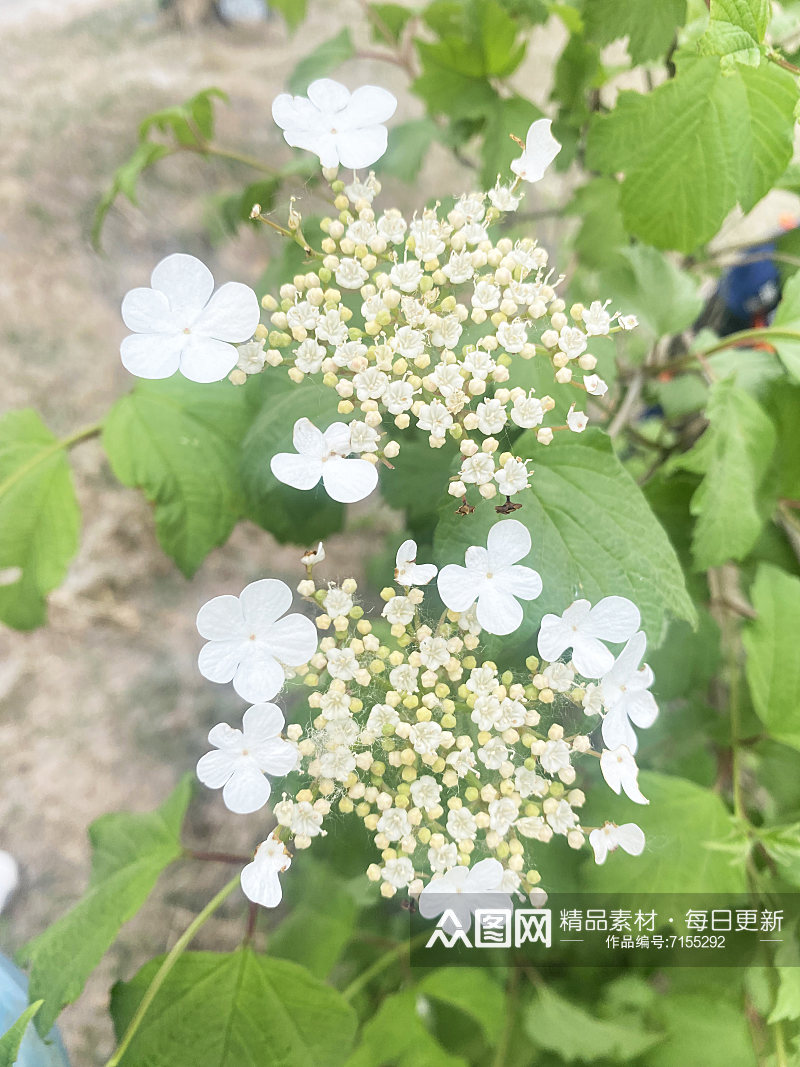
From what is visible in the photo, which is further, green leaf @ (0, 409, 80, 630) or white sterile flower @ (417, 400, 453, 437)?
green leaf @ (0, 409, 80, 630)

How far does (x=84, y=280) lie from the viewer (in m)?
0.98

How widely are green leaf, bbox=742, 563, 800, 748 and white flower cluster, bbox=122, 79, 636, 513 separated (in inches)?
11.2

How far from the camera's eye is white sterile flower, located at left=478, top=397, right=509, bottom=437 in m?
0.35

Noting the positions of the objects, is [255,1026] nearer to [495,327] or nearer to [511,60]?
[495,327]

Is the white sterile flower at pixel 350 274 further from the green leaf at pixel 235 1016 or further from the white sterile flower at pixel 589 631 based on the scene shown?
the green leaf at pixel 235 1016

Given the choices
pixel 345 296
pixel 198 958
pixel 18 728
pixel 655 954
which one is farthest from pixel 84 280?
pixel 655 954

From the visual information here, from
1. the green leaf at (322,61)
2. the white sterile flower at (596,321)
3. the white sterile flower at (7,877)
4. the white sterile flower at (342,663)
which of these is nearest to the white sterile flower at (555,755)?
the white sterile flower at (342,663)

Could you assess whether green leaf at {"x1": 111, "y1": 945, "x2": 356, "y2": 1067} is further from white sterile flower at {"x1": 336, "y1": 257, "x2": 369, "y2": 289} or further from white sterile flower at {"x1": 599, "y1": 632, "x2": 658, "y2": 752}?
white sterile flower at {"x1": 336, "y1": 257, "x2": 369, "y2": 289}

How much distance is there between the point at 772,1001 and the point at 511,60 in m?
0.83

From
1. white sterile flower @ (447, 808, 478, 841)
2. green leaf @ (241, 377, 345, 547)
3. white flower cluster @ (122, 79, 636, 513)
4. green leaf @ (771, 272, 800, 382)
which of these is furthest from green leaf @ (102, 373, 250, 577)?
green leaf @ (771, 272, 800, 382)

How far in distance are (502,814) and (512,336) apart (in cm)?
25

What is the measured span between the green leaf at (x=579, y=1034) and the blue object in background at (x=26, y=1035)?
14.5 inches

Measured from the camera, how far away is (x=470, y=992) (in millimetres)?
597

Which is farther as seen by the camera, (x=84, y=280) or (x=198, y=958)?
(x=84, y=280)
